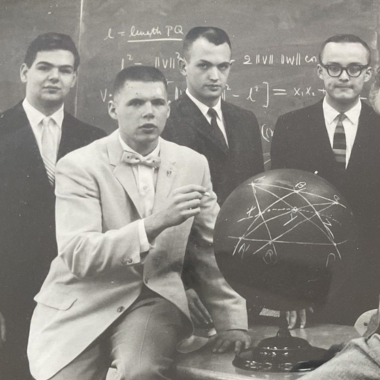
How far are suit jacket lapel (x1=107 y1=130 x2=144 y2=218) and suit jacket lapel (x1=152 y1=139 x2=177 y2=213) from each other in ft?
0.33

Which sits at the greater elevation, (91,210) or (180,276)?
(91,210)

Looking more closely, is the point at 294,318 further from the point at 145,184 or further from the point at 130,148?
the point at 130,148

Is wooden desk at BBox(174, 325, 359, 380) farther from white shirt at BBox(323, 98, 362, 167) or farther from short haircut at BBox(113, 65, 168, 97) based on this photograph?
short haircut at BBox(113, 65, 168, 97)

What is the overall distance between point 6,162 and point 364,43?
2.09m

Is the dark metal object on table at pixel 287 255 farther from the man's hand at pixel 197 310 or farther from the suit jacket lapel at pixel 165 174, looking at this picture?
the suit jacket lapel at pixel 165 174

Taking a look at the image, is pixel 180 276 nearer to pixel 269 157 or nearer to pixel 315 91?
pixel 269 157

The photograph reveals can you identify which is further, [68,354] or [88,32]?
[88,32]

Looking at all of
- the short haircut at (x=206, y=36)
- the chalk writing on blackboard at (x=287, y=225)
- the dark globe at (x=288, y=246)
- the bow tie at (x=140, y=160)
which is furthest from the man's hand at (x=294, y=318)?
the short haircut at (x=206, y=36)

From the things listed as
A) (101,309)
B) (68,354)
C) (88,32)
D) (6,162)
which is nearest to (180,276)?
(101,309)

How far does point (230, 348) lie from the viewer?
3.16 metres

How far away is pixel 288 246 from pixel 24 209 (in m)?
1.49

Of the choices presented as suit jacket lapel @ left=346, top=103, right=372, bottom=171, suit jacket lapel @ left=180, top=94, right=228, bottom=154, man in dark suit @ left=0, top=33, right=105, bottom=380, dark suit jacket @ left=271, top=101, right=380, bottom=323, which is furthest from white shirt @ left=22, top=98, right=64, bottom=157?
suit jacket lapel @ left=346, top=103, right=372, bottom=171

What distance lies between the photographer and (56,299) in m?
3.28

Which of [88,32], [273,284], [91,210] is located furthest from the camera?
[88,32]
